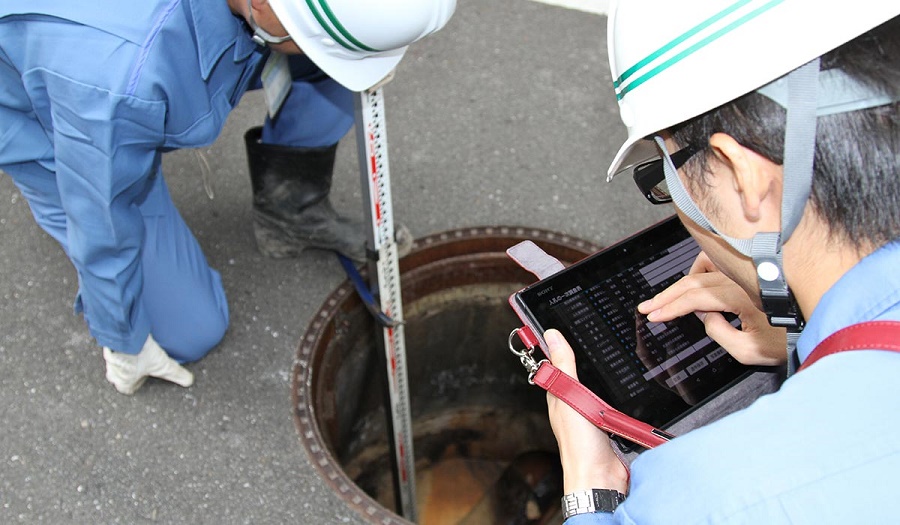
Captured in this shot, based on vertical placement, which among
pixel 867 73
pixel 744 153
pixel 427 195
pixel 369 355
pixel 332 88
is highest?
pixel 867 73

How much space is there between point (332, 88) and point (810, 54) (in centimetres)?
149

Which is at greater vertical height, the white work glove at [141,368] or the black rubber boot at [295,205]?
the black rubber boot at [295,205]

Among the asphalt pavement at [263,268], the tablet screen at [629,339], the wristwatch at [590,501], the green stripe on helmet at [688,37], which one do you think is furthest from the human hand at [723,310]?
the asphalt pavement at [263,268]

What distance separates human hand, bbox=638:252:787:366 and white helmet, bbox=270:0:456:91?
70 centimetres

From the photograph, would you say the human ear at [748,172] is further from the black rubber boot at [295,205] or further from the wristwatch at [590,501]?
the black rubber boot at [295,205]

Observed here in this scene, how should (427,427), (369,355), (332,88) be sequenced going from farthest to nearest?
(427,427) < (369,355) < (332,88)

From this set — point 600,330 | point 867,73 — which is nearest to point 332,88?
point 600,330

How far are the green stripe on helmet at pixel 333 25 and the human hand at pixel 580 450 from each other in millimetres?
710

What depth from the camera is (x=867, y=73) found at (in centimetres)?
81

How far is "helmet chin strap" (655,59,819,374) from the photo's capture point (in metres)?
0.81

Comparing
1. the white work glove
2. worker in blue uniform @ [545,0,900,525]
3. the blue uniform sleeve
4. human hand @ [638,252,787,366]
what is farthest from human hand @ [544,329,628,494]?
the white work glove

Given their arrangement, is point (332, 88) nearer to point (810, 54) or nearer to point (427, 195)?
point (427, 195)

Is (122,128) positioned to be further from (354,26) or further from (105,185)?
(354,26)

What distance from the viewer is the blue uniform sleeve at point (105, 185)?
141 cm
